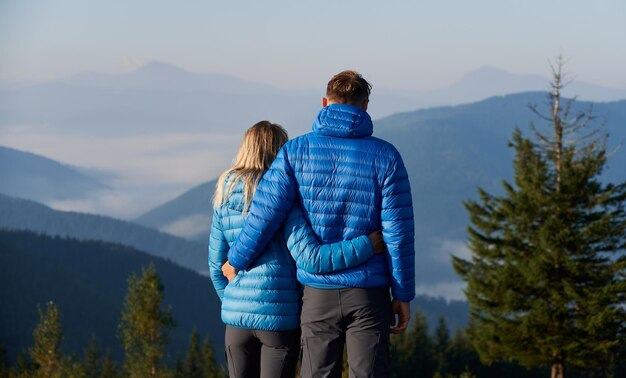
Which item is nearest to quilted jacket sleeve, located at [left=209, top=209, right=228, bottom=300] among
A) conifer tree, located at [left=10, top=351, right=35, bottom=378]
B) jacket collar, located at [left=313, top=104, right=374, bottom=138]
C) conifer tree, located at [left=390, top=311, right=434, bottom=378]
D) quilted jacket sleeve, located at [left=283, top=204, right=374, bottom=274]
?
quilted jacket sleeve, located at [left=283, top=204, right=374, bottom=274]

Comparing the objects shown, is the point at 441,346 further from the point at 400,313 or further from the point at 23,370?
the point at 400,313

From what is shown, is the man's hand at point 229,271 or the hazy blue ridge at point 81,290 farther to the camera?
the hazy blue ridge at point 81,290

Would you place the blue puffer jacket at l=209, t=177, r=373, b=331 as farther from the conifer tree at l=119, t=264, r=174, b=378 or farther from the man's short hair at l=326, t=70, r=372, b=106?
the conifer tree at l=119, t=264, r=174, b=378

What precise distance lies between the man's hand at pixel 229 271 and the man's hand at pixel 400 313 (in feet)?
3.11

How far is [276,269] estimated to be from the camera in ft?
17.0

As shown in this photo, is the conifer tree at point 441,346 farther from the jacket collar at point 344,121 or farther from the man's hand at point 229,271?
the jacket collar at point 344,121

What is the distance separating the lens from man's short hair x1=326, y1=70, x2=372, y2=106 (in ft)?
16.4

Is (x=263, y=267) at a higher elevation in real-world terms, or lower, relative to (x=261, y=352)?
higher

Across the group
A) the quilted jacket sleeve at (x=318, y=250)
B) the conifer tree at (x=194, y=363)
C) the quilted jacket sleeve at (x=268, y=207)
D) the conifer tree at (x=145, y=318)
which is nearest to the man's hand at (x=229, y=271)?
the quilted jacket sleeve at (x=268, y=207)

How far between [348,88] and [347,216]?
68 centimetres

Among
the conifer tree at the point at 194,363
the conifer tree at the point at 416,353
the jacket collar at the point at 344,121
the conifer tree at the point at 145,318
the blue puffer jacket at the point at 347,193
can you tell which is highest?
the jacket collar at the point at 344,121

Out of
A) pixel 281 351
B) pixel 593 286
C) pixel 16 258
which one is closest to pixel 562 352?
pixel 593 286

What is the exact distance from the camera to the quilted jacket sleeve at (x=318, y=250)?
4891mm

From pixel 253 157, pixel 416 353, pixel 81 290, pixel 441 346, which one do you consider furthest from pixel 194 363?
pixel 81 290
